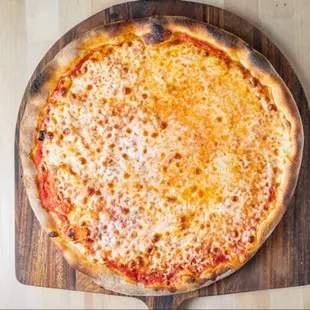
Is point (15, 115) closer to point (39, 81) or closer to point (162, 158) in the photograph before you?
point (39, 81)

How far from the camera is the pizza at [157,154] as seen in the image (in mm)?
2238

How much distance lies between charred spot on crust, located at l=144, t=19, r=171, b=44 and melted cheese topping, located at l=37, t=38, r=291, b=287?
34mm

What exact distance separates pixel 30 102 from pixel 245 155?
92 centimetres

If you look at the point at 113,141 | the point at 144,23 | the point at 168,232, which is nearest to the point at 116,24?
the point at 144,23

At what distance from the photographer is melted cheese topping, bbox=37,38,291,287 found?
2242 millimetres

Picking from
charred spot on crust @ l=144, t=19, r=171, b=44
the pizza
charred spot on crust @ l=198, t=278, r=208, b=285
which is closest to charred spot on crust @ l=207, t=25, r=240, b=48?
the pizza

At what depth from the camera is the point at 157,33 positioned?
2.22m

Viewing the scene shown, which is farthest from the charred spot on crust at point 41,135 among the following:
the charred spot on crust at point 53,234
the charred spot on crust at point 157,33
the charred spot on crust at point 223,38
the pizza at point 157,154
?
the charred spot on crust at point 223,38

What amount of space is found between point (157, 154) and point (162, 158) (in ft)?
0.09

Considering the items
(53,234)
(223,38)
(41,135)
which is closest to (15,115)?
(41,135)

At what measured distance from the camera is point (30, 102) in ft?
7.52

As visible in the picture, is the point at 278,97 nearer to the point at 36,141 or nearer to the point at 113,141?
the point at 113,141

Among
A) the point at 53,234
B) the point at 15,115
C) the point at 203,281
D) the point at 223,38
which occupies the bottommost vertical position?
the point at 203,281

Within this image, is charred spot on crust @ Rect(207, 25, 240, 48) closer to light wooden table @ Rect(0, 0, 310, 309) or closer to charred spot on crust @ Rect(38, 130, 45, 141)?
light wooden table @ Rect(0, 0, 310, 309)
